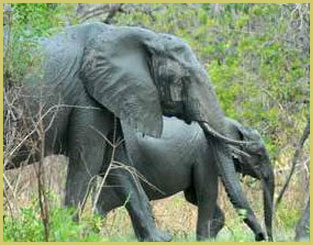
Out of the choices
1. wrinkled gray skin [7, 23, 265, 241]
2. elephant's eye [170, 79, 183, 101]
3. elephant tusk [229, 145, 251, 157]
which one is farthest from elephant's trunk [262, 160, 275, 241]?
elephant's eye [170, 79, 183, 101]

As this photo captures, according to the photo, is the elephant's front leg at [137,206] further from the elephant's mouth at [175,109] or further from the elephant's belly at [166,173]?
the elephant's belly at [166,173]

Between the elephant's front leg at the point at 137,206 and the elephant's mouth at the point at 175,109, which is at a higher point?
the elephant's mouth at the point at 175,109

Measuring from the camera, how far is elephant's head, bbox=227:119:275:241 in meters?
7.90

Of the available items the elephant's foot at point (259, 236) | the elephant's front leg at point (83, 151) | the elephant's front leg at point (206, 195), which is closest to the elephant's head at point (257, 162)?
the elephant's front leg at point (206, 195)

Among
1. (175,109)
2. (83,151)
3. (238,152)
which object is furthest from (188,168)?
(83,151)

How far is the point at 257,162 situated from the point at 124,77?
4.14 feet

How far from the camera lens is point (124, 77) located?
7297 millimetres

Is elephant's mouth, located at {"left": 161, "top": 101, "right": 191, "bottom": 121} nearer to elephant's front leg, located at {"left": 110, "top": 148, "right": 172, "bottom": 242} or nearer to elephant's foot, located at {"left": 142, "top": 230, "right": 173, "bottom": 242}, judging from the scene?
elephant's front leg, located at {"left": 110, "top": 148, "right": 172, "bottom": 242}

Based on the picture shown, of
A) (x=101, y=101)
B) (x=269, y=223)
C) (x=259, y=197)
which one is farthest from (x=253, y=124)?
(x=101, y=101)

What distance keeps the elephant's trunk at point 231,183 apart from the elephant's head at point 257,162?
0.42 m

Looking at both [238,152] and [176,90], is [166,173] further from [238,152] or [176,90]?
[176,90]

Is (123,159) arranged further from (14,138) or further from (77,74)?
(14,138)

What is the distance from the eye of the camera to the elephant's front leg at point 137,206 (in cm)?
712

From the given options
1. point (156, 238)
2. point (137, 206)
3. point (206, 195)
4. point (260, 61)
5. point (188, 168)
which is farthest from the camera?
point (260, 61)
